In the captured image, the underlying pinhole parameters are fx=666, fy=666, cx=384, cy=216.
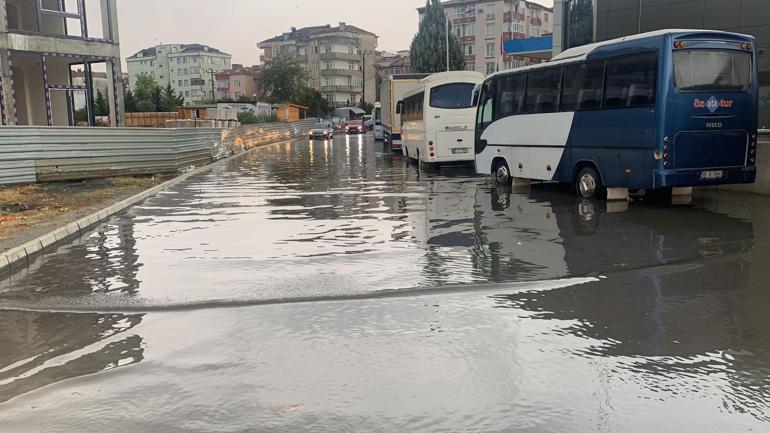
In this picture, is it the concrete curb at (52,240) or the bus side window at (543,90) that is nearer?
the concrete curb at (52,240)

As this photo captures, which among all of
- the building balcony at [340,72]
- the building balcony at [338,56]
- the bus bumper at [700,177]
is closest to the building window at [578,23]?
the bus bumper at [700,177]

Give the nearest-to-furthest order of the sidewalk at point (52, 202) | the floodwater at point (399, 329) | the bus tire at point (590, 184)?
the floodwater at point (399, 329) → the sidewalk at point (52, 202) → the bus tire at point (590, 184)

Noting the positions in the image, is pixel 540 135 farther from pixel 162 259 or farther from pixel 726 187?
pixel 162 259

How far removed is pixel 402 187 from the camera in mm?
18641

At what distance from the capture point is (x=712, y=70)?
40.4ft

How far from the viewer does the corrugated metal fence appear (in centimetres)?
1861

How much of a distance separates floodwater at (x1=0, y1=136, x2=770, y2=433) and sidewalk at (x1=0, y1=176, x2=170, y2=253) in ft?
3.71

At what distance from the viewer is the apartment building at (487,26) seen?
9838cm

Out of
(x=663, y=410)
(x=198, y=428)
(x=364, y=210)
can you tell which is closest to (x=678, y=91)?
(x=364, y=210)

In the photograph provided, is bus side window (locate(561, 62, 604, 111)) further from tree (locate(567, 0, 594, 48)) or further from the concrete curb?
tree (locate(567, 0, 594, 48))

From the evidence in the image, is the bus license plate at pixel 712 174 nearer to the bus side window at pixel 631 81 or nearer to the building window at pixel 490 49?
the bus side window at pixel 631 81

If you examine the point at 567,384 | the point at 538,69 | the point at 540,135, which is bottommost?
the point at 567,384

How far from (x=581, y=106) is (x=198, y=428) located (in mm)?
12132

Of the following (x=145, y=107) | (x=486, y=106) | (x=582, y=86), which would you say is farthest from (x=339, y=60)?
→ (x=582, y=86)
